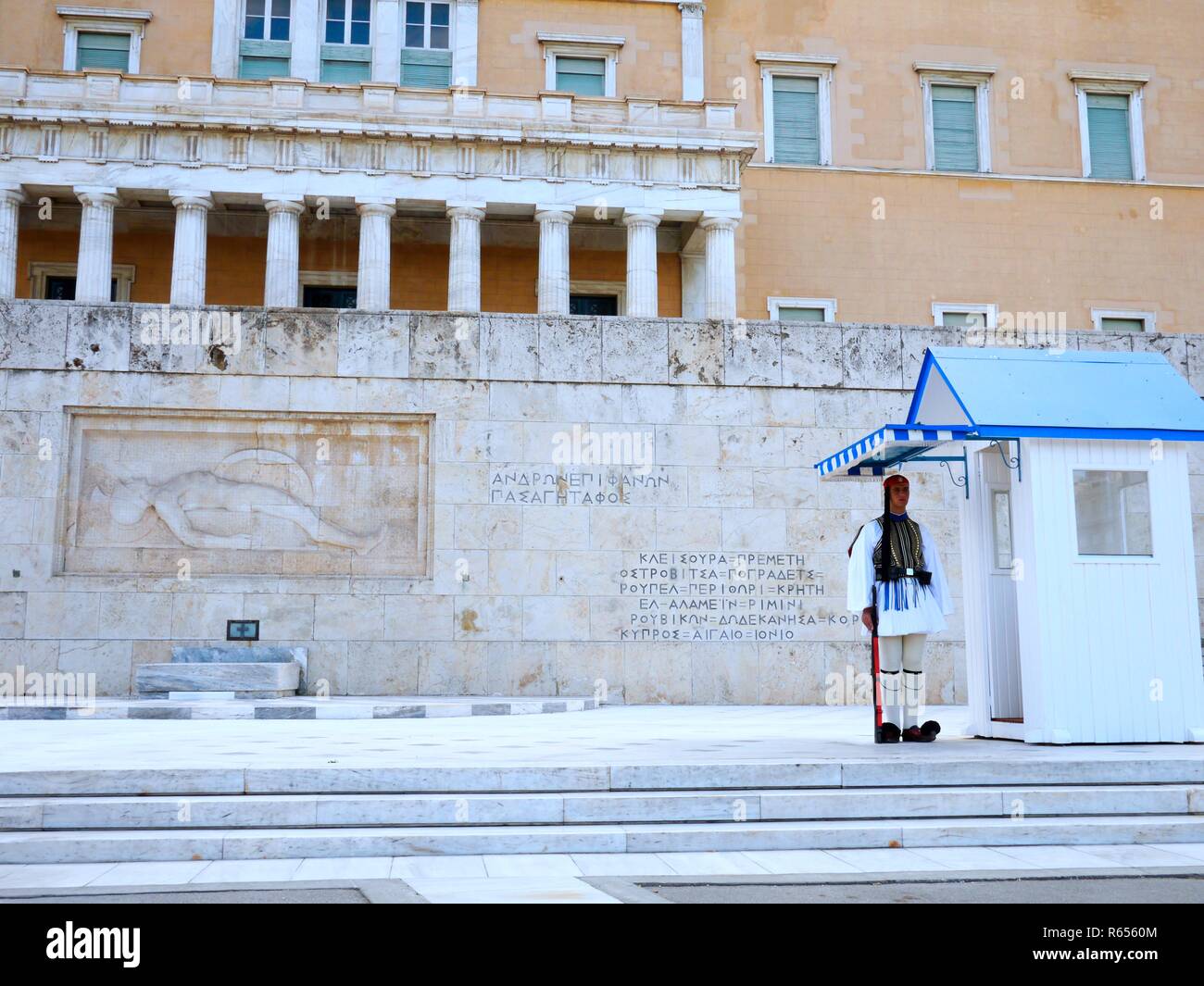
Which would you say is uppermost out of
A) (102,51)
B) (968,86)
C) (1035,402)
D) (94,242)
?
(968,86)

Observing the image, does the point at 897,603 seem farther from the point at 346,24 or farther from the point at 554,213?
the point at 346,24

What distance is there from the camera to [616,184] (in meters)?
35.9

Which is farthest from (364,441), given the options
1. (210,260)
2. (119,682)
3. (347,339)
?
(210,260)

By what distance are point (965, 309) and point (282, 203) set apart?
2111 centimetres

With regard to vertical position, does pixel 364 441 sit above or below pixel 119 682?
above

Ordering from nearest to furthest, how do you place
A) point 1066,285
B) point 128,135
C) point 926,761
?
point 926,761 < point 128,135 < point 1066,285

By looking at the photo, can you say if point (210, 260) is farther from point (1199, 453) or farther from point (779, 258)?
point (1199, 453)

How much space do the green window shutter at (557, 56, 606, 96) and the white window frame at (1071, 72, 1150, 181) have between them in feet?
51.2

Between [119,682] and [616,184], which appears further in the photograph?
[616,184]

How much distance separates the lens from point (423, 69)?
126 ft

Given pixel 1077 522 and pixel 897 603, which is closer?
pixel 1077 522

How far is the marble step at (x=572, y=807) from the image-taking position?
8.05 meters

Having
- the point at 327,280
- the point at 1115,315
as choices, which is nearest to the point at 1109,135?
the point at 1115,315
